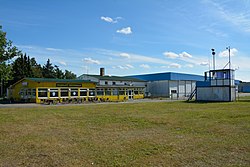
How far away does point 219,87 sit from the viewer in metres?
35.9

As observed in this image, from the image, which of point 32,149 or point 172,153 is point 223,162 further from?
point 32,149

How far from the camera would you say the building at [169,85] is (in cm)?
5712

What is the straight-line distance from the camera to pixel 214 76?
3725cm

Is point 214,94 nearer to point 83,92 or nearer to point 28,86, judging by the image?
point 83,92

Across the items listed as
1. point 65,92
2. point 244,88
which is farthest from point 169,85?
point 244,88

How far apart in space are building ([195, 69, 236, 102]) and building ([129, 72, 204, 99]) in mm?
17442

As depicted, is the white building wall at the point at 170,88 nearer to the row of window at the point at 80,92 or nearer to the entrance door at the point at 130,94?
the row of window at the point at 80,92

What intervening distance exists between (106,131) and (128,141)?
2.31 meters

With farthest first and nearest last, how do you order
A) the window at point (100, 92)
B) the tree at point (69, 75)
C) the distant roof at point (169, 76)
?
the tree at point (69, 75)
the distant roof at point (169, 76)
the window at point (100, 92)

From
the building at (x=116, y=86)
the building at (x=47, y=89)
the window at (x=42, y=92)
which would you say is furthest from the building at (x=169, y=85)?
the window at (x=42, y=92)

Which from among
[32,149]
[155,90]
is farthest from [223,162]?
[155,90]

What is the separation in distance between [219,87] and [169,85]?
69.3 ft

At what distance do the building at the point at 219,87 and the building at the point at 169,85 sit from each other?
1744 centimetres

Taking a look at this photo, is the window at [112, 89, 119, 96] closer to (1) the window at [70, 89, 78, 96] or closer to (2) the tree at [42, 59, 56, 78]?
(1) the window at [70, 89, 78, 96]
